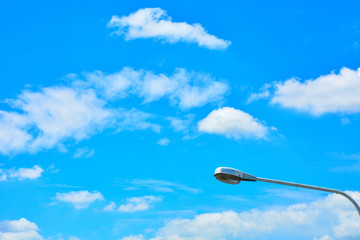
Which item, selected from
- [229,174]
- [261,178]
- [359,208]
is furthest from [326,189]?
[229,174]

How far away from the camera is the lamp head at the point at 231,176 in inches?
463

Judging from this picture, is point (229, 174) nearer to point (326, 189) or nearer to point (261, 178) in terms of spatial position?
point (261, 178)

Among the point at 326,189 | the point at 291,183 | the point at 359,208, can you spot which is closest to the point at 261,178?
the point at 291,183

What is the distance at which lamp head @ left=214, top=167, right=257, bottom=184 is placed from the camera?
11.8m

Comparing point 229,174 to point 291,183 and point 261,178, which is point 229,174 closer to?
point 261,178

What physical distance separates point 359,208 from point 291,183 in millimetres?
2887

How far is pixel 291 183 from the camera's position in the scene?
40.9 feet

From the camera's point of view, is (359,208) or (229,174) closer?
(229,174)

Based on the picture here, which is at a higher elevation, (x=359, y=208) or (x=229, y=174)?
(x=229, y=174)

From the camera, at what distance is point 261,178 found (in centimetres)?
1213

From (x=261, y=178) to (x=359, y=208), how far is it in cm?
406

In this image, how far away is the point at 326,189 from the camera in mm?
13008

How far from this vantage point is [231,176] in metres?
11.9

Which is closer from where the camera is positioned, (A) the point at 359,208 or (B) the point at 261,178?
(B) the point at 261,178
